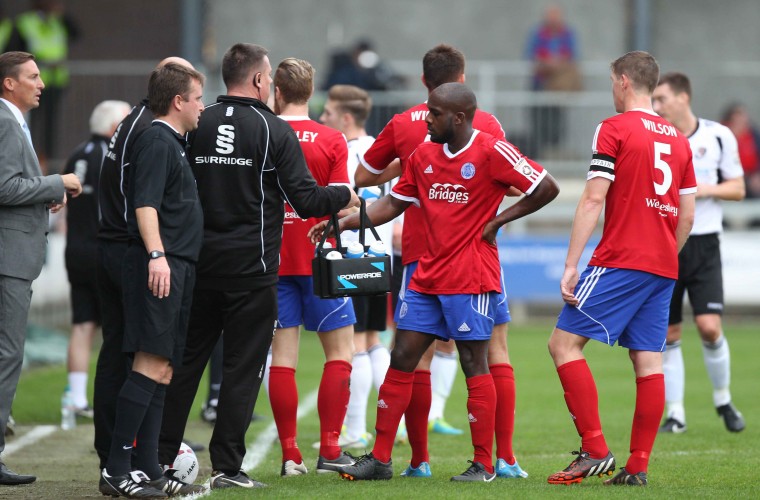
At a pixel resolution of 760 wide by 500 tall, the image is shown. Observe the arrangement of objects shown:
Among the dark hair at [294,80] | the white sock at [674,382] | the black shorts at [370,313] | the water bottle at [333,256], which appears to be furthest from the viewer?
A: the white sock at [674,382]

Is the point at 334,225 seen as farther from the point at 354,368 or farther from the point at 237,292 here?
the point at 354,368

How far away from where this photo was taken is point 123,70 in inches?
746

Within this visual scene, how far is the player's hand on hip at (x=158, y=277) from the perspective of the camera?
6.11m

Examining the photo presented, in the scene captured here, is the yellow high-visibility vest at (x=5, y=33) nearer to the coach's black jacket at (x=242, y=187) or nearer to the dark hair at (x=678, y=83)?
the dark hair at (x=678, y=83)

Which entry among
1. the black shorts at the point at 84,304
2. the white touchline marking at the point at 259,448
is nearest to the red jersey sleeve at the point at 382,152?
the white touchline marking at the point at 259,448

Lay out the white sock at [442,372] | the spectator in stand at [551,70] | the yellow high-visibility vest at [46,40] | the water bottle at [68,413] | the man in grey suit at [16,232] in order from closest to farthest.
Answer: the man in grey suit at [16,232] < the white sock at [442,372] < the water bottle at [68,413] < the yellow high-visibility vest at [46,40] < the spectator in stand at [551,70]

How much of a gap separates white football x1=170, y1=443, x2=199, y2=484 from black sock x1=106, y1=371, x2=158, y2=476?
1.72 feet

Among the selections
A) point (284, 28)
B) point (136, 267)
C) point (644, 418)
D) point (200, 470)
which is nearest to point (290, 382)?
point (200, 470)

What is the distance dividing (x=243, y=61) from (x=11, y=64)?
5.21ft

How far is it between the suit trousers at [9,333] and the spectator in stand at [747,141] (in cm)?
1486

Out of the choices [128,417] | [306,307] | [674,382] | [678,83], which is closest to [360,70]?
[678,83]

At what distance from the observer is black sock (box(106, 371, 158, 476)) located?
20.4 feet

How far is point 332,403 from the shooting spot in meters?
7.44

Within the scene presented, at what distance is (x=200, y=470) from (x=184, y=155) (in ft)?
7.57
